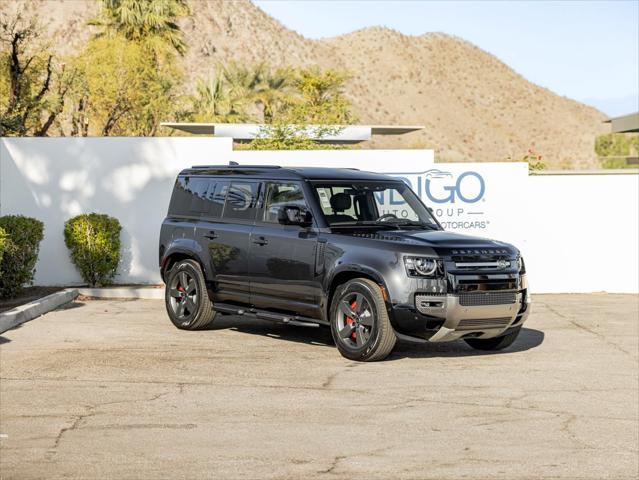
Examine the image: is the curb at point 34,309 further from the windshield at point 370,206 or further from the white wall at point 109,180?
the windshield at point 370,206

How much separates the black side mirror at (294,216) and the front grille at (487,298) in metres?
2.11

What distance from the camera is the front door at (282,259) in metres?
13.0

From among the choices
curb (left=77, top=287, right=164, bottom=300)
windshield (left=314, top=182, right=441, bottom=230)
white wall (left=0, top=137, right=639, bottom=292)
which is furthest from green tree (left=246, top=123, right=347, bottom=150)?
windshield (left=314, top=182, right=441, bottom=230)

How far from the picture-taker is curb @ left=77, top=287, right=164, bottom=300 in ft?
63.5

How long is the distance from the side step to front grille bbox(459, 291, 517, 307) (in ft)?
5.58

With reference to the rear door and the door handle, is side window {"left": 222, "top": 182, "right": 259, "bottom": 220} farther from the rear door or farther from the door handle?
the door handle

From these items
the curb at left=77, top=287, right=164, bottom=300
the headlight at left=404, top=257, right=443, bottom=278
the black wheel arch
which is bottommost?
the curb at left=77, top=287, right=164, bottom=300

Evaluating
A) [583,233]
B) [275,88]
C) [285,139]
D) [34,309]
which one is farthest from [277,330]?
[275,88]

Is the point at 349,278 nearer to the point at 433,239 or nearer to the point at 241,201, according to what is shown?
the point at 433,239

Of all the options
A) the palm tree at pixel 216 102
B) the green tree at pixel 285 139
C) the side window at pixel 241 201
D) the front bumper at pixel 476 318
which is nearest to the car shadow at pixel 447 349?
the front bumper at pixel 476 318

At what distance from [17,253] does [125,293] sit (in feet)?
7.81

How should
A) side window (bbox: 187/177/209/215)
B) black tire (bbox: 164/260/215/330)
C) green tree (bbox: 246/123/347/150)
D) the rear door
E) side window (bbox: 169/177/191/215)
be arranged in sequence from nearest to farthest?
1. the rear door
2. black tire (bbox: 164/260/215/330)
3. side window (bbox: 187/177/209/215)
4. side window (bbox: 169/177/191/215)
5. green tree (bbox: 246/123/347/150)

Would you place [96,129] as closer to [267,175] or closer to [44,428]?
[267,175]

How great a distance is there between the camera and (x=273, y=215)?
13.7 metres
